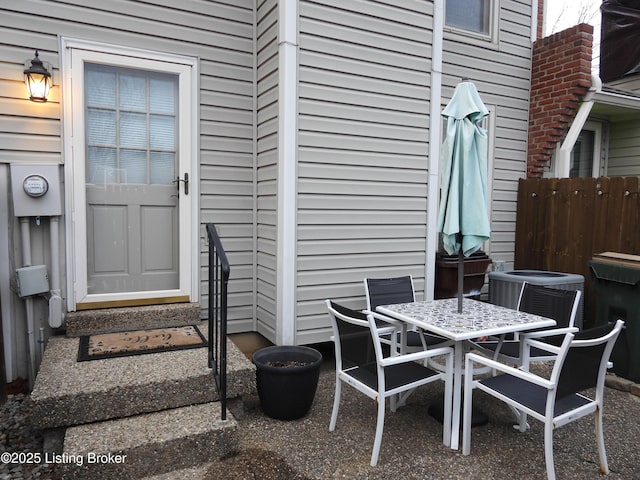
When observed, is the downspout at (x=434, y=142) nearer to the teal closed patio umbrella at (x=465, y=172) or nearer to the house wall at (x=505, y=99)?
the house wall at (x=505, y=99)

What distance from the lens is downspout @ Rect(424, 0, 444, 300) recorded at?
4.10 metres

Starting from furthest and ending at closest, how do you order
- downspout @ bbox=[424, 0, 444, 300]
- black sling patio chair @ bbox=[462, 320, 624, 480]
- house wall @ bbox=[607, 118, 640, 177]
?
house wall @ bbox=[607, 118, 640, 177] < downspout @ bbox=[424, 0, 444, 300] < black sling patio chair @ bbox=[462, 320, 624, 480]

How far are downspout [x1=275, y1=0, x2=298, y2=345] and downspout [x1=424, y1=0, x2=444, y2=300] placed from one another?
135cm

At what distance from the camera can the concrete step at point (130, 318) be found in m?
3.36

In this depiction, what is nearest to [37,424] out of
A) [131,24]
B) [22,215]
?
[22,215]

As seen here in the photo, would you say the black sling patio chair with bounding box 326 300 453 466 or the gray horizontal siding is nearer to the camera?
the black sling patio chair with bounding box 326 300 453 466

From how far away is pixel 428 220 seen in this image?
4.19 m

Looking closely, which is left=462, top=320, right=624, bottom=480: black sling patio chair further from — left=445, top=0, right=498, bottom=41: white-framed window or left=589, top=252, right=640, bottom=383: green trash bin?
left=445, top=0, right=498, bottom=41: white-framed window

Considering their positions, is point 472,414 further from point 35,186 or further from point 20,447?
point 35,186

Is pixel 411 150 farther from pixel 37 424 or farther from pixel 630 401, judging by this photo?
pixel 37 424

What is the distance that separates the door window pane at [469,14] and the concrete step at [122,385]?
4469 mm

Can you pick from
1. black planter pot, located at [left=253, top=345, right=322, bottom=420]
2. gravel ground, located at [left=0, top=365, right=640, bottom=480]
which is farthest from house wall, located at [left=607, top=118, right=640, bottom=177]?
black planter pot, located at [left=253, top=345, right=322, bottom=420]

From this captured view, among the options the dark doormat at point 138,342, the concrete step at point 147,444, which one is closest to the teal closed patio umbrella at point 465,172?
the concrete step at point 147,444

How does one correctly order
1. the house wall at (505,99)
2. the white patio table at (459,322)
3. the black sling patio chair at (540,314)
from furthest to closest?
the house wall at (505,99)
the black sling patio chair at (540,314)
the white patio table at (459,322)
